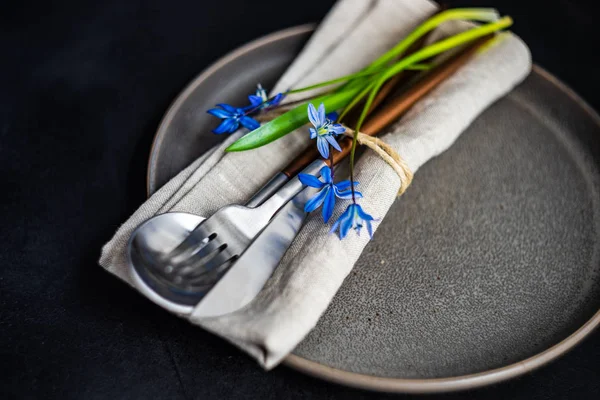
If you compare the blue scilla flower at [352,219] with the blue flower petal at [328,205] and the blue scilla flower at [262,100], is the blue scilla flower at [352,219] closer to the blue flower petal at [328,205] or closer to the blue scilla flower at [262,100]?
the blue flower petal at [328,205]

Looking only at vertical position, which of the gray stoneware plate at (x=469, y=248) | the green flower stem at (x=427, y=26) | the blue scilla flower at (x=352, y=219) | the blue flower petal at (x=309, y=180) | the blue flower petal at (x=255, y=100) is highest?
the green flower stem at (x=427, y=26)

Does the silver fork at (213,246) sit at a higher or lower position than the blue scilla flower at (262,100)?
lower

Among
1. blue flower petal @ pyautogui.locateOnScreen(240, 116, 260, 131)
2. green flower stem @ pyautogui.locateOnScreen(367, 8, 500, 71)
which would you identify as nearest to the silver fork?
blue flower petal @ pyautogui.locateOnScreen(240, 116, 260, 131)

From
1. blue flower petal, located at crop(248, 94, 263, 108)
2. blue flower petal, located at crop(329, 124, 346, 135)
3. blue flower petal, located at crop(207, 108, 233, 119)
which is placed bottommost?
blue flower petal, located at crop(207, 108, 233, 119)

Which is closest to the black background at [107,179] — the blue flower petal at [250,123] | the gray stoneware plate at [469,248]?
the gray stoneware plate at [469,248]

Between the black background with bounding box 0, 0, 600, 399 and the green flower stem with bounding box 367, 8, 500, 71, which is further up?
the green flower stem with bounding box 367, 8, 500, 71

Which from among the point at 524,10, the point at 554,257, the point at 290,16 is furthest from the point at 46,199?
the point at 524,10

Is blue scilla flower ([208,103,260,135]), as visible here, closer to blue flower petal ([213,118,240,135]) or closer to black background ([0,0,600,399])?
blue flower petal ([213,118,240,135])
